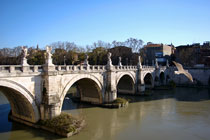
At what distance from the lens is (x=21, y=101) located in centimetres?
1374

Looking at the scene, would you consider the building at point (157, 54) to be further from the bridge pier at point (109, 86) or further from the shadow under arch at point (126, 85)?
the bridge pier at point (109, 86)

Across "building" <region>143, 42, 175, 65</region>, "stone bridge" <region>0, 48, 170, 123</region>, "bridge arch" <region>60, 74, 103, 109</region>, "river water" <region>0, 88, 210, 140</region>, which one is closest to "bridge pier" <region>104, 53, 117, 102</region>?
"stone bridge" <region>0, 48, 170, 123</region>

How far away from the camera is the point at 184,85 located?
3997 cm

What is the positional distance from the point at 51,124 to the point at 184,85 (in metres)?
34.7

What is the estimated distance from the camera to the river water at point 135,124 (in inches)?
499

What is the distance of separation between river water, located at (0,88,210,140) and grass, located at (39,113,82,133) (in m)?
0.55

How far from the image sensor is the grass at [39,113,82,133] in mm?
12414

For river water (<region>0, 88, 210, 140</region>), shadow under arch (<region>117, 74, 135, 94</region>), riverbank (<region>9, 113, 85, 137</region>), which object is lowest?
river water (<region>0, 88, 210, 140</region>)

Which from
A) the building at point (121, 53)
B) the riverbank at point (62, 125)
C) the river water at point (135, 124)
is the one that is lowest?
the river water at point (135, 124)

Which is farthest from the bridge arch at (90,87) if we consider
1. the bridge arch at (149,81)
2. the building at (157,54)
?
the building at (157,54)

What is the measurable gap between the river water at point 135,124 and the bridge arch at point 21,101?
0.83 m

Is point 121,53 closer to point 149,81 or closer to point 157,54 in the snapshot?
point 157,54

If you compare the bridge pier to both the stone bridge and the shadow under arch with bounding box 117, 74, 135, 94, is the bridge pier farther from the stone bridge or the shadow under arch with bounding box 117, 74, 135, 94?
the shadow under arch with bounding box 117, 74, 135, 94

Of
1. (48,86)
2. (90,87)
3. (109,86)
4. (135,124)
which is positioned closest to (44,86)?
(48,86)
